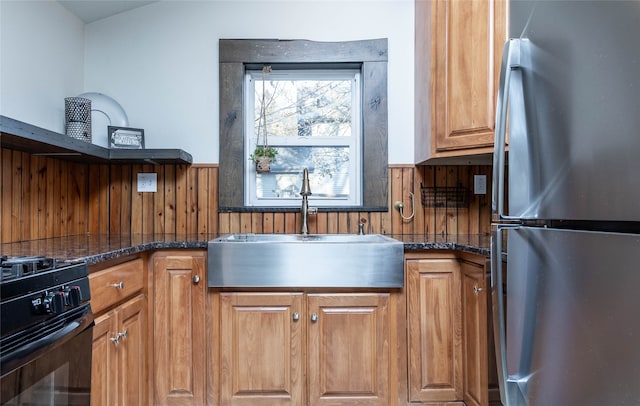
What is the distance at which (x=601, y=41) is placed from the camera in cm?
69

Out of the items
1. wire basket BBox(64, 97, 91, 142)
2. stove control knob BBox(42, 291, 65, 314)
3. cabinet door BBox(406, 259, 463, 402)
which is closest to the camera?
stove control knob BBox(42, 291, 65, 314)

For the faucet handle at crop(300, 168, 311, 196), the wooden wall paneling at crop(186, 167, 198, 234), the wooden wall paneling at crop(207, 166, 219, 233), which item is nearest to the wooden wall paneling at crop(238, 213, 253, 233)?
the wooden wall paneling at crop(207, 166, 219, 233)

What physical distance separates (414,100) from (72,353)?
2047 mm

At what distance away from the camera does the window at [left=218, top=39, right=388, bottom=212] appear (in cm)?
222

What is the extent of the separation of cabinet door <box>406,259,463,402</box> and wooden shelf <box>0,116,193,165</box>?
56.8 inches

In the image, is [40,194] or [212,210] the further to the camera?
[212,210]

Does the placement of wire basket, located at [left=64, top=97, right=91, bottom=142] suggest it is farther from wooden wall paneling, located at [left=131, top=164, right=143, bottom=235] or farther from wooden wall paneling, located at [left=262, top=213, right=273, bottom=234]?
wooden wall paneling, located at [left=262, top=213, right=273, bottom=234]

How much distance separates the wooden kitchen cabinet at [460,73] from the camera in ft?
5.44

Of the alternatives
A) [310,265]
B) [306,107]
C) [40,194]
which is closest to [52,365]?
[310,265]

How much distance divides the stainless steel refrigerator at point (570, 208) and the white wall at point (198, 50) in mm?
1360

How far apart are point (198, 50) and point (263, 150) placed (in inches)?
29.3

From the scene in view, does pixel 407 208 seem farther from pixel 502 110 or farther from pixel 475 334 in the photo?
pixel 502 110

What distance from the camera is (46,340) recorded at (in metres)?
0.90

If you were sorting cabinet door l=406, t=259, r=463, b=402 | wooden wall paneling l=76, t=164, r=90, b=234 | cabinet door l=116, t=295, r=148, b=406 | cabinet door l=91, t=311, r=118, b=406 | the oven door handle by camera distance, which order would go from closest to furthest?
the oven door handle, cabinet door l=91, t=311, r=118, b=406, cabinet door l=116, t=295, r=148, b=406, cabinet door l=406, t=259, r=463, b=402, wooden wall paneling l=76, t=164, r=90, b=234
